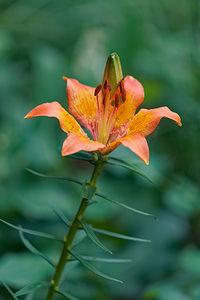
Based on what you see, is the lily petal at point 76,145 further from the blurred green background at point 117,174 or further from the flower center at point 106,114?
the blurred green background at point 117,174

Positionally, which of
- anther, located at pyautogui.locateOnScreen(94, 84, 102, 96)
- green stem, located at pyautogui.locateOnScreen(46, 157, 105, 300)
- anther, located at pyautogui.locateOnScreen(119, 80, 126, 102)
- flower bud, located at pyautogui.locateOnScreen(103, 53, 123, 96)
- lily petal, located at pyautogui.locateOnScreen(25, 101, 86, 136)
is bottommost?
green stem, located at pyautogui.locateOnScreen(46, 157, 105, 300)

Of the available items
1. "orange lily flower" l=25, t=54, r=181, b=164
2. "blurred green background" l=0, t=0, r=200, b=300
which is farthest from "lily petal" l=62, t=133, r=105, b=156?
"blurred green background" l=0, t=0, r=200, b=300

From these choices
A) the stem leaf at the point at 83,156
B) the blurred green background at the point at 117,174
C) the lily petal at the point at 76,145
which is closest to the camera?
the lily petal at the point at 76,145

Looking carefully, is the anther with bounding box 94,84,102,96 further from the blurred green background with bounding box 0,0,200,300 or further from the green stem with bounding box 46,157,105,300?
the blurred green background with bounding box 0,0,200,300

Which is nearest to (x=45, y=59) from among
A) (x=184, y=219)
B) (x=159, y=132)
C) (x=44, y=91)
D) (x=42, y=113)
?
(x=44, y=91)

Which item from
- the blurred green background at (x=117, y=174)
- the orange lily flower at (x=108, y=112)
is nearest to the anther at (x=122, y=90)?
the orange lily flower at (x=108, y=112)

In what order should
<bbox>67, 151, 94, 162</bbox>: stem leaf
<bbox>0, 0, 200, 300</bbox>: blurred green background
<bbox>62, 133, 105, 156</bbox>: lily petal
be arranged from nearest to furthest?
<bbox>62, 133, 105, 156</bbox>: lily petal
<bbox>67, 151, 94, 162</bbox>: stem leaf
<bbox>0, 0, 200, 300</bbox>: blurred green background

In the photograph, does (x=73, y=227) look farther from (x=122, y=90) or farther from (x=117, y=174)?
(x=117, y=174)

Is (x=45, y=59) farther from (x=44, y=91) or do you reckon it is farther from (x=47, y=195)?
(x=47, y=195)
